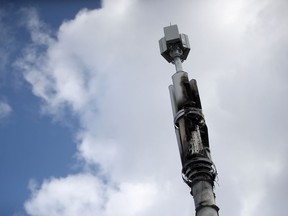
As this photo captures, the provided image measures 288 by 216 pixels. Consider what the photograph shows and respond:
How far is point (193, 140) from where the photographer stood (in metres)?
14.9

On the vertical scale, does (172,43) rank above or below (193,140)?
above

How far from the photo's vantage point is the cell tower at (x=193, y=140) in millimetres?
13562

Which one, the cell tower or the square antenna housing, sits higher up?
the square antenna housing

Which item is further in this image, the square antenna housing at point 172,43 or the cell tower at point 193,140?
the square antenna housing at point 172,43

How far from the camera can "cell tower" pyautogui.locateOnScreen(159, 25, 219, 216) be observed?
13562 mm

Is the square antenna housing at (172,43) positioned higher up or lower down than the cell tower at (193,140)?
higher up

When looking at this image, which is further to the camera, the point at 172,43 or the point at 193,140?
the point at 172,43

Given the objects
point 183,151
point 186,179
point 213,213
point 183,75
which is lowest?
point 213,213

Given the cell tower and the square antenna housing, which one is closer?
the cell tower

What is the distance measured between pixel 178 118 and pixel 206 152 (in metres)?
1.70

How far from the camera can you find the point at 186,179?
14.2 metres

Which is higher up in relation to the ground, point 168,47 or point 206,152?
point 168,47

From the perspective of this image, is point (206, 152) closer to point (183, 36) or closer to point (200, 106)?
point (200, 106)

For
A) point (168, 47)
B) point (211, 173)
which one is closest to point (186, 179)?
point (211, 173)
